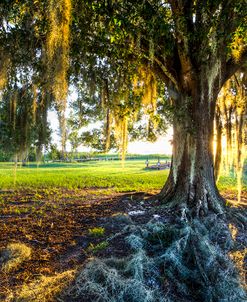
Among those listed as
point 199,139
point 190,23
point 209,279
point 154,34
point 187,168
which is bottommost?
point 209,279

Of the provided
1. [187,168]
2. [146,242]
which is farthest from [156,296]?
[187,168]

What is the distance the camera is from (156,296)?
95.8 inches

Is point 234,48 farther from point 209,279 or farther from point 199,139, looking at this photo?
point 209,279

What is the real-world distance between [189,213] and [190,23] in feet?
11.7

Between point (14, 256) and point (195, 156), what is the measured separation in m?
3.72

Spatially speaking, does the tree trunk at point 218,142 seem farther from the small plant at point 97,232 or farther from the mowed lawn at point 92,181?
the small plant at point 97,232

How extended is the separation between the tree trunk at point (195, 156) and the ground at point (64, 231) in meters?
0.62

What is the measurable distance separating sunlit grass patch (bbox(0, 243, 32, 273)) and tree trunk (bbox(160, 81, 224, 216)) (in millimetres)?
2995

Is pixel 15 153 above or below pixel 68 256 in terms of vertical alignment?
above

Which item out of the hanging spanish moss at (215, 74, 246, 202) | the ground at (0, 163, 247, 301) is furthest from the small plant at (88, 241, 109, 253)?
the hanging spanish moss at (215, 74, 246, 202)

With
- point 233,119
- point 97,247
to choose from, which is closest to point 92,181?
point 233,119

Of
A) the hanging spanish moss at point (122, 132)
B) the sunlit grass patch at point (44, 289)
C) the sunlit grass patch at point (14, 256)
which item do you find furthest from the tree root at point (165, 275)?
the hanging spanish moss at point (122, 132)

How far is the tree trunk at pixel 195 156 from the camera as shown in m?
5.23

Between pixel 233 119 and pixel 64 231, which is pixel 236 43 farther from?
pixel 64 231
